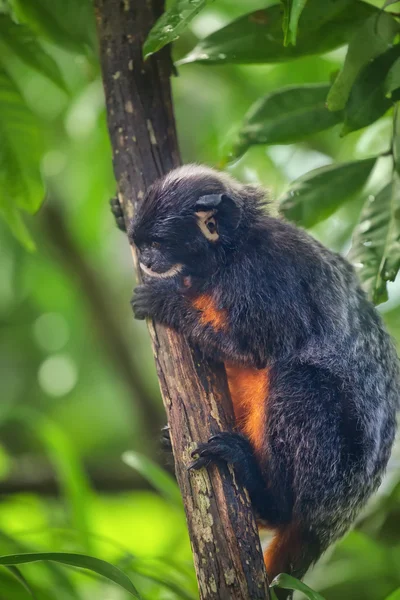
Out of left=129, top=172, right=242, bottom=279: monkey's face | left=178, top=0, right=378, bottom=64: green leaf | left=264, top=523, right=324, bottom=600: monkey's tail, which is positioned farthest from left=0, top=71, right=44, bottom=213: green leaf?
left=264, top=523, right=324, bottom=600: monkey's tail

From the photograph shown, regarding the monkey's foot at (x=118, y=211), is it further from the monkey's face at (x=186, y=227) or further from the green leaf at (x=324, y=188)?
the green leaf at (x=324, y=188)

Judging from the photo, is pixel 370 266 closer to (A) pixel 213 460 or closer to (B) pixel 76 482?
(A) pixel 213 460

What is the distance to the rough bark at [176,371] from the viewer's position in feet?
6.54

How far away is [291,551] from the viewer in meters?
2.50

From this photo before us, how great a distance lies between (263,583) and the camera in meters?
1.99

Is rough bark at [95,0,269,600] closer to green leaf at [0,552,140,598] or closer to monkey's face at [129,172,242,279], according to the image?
monkey's face at [129,172,242,279]

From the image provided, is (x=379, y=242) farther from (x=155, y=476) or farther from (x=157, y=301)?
(x=155, y=476)

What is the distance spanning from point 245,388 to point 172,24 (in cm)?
133

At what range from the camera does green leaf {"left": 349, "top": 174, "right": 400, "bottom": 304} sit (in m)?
2.22

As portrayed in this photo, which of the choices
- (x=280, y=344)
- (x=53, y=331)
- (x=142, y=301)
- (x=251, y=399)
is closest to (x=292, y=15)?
(x=142, y=301)

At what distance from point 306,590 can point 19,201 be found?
167 centimetres

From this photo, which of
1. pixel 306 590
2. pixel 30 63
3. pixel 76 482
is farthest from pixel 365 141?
pixel 76 482

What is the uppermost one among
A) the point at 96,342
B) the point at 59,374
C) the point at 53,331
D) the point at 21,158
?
the point at 53,331

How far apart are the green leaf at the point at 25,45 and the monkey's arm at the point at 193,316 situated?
88 cm
